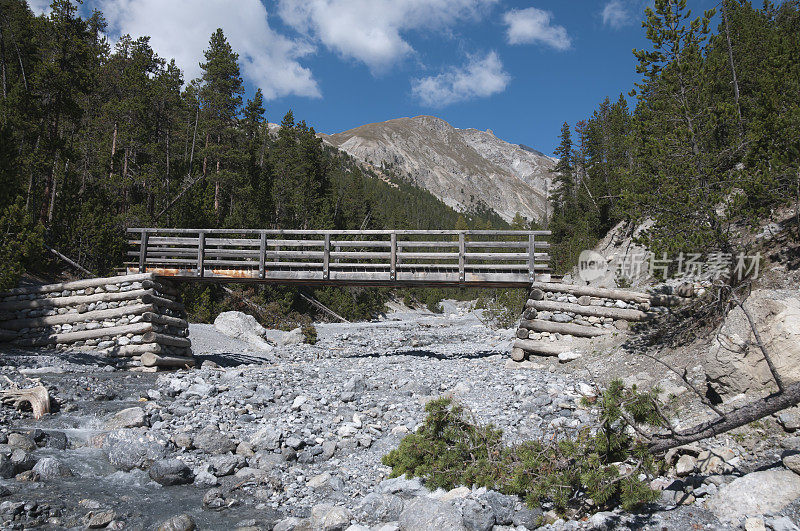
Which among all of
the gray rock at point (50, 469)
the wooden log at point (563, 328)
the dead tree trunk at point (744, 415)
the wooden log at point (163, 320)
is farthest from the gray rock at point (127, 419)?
the wooden log at point (563, 328)

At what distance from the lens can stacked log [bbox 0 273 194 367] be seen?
1382 cm

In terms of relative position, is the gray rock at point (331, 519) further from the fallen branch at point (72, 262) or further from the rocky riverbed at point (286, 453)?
the fallen branch at point (72, 262)

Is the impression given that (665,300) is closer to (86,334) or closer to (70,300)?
(86,334)

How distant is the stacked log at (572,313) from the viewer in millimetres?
12727

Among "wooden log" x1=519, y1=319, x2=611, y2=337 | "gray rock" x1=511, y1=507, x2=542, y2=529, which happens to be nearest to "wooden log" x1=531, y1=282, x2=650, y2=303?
"wooden log" x1=519, y1=319, x2=611, y2=337

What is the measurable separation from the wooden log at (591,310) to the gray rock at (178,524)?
1057 cm

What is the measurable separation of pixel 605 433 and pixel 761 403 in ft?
5.11

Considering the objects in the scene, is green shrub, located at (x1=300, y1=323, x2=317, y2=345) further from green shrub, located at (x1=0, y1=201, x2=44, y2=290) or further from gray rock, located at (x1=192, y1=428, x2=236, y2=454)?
gray rock, located at (x1=192, y1=428, x2=236, y2=454)

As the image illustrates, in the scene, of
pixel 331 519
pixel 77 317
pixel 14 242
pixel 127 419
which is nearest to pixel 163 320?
pixel 77 317

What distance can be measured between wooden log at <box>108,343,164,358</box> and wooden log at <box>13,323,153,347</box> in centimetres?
42

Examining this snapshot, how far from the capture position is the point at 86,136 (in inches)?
1238

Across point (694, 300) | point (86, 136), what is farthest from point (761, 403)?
point (86, 136)

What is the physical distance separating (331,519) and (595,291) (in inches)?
394

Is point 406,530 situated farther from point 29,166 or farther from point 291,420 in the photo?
point 29,166
